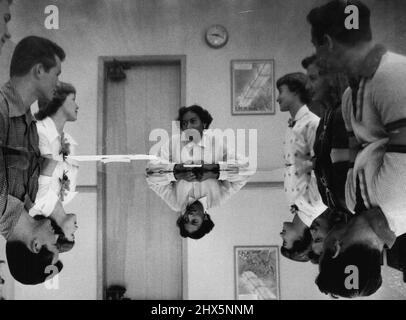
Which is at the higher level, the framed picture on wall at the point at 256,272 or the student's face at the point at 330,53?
the student's face at the point at 330,53

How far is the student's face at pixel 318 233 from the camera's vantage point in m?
1.99

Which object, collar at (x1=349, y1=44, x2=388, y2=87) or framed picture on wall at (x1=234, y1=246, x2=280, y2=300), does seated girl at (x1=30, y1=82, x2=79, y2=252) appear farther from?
collar at (x1=349, y1=44, x2=388, y2=87)

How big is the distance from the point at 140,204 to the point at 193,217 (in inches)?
9.4

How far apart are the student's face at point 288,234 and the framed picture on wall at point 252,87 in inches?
19.4

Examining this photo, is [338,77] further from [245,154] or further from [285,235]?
[285,235]

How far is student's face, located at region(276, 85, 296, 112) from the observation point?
201 cm

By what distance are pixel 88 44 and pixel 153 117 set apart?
437 mm

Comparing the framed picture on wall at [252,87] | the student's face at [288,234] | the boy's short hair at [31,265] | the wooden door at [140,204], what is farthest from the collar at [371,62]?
the boy's short hair at [31,265]

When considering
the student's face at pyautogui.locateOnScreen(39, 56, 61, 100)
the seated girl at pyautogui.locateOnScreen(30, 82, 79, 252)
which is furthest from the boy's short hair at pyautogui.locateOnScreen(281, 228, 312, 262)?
the student's face at pyautogui.locateOnScreen(39, 56, 61, 100)

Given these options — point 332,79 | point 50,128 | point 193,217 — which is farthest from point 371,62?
point 50,128

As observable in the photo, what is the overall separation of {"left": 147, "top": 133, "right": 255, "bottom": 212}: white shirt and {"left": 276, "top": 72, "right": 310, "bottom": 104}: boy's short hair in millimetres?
363

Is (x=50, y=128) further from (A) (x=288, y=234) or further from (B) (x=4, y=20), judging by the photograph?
(A) (x=288, y=234)

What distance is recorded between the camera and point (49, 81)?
6.85 feet

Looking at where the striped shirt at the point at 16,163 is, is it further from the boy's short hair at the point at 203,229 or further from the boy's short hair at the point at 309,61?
the boy's short hair at the point at 309,61
